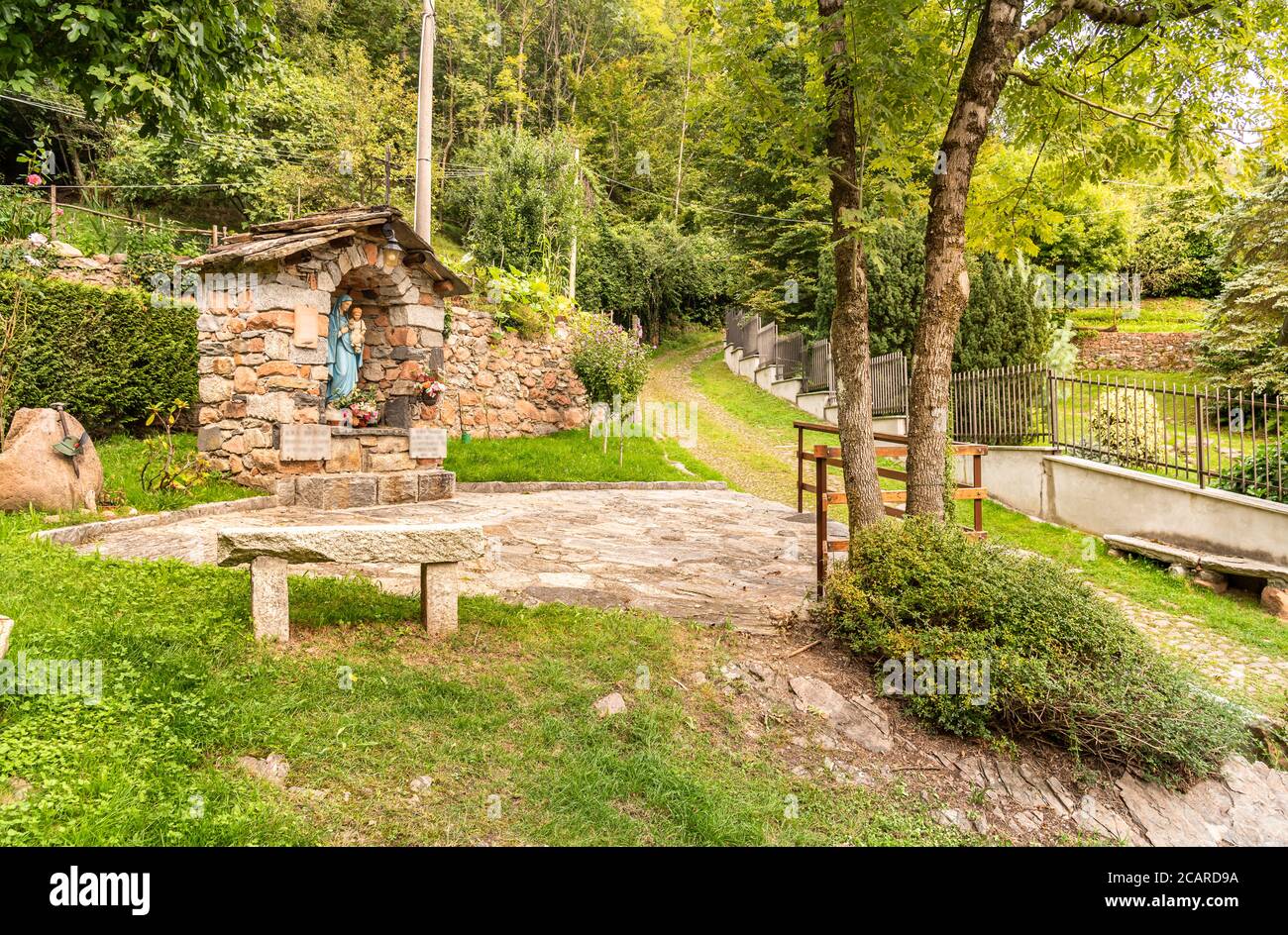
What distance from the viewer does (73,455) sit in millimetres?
6953

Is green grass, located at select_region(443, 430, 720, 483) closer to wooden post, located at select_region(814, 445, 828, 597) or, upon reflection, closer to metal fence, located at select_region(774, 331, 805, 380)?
wooden post, located at select_region(814, 445, 828, 597)

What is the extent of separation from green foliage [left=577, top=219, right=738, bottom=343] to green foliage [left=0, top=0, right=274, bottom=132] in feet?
67.7

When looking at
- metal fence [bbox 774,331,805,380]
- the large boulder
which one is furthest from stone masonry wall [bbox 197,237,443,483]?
metal fence [bbox 774,331,805,380]

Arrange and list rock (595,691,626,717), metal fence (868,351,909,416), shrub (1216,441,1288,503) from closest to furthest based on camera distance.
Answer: rock (595,691,626,717) < shrub (1216,441,1288,503) < metal fence (868,351,909,416)

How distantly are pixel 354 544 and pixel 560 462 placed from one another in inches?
328

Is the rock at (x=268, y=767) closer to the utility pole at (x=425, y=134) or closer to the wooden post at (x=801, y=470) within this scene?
the wooden post at (x=801, y=470)

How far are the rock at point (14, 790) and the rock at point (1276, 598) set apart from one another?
8.66m

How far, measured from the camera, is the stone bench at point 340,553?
150 inches

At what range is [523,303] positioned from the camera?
14461mm

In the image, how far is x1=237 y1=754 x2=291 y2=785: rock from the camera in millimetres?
2928

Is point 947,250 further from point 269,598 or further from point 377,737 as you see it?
point 269,598

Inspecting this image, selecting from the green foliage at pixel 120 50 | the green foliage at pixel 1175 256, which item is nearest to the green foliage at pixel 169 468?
the green foliage at pixel 120 50
